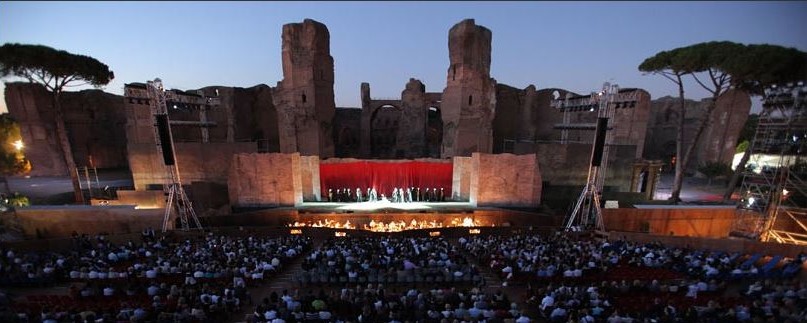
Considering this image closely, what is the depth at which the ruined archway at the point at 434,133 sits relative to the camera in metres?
31.7

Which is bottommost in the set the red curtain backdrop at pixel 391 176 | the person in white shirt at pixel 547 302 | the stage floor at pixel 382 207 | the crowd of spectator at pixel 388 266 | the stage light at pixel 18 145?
the stage floor at pixel 382 207

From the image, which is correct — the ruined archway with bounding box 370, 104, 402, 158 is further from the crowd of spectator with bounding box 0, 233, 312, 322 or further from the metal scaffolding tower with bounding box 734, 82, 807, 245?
the metal scaffolding tower with bounding box 734, 82, 807, 245

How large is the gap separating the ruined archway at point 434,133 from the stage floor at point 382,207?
428 inches

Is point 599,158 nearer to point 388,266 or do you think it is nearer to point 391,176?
point 388,266

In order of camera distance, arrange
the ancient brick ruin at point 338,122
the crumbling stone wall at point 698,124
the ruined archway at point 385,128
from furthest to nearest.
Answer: the ruined archway at point 385,128
the crumbling stone wall at point 698,124
the ancient brick ruin at point 338,122

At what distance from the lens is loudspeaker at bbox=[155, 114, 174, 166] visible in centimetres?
1527

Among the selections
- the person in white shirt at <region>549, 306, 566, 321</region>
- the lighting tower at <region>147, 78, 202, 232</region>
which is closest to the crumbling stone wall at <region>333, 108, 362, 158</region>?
the lighting tower at <region>147, 78, 202, 232</region>

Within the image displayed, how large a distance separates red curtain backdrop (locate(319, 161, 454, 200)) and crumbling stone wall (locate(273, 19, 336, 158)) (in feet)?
11.4

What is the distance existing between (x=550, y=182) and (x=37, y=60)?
1200 inches

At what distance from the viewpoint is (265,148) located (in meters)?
30.3

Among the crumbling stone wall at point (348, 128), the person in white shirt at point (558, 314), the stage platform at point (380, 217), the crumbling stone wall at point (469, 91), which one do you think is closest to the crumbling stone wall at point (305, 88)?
the stage platform at point (380, 217)

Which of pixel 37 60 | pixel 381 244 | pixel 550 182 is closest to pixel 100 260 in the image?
pixel 381 244

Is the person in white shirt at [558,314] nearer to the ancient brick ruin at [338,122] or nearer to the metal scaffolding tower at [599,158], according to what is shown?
the metal scaffolding tower at [599,158]

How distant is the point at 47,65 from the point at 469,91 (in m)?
24.8
